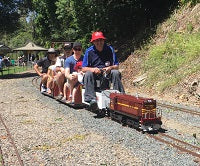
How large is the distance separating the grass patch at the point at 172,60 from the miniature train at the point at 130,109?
565cm

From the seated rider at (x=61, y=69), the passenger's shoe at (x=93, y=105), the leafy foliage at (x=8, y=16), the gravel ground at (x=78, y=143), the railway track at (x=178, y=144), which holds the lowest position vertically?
the gravel ground at (x=78, y=143)

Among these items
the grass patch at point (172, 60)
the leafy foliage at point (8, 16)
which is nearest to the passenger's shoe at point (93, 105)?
the grass patch at point (172, 60)

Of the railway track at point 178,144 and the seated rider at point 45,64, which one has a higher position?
the seated rider at point 45,64

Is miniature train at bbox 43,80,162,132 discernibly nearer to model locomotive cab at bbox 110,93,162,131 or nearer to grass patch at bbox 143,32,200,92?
model locomotive cab at bbox 110,93,162,131

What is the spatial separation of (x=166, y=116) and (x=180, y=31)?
946 centimetres

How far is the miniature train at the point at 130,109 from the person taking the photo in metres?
6.88

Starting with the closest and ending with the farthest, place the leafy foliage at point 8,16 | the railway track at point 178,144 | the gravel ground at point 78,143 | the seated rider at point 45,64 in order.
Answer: the gravel ground at point 78,143 < the railway track at point 178,144 < the seated rider at point 45,64 < the leafy foliage at point 8,16

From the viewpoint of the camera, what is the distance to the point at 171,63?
590 inches

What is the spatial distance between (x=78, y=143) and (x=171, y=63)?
950 cm

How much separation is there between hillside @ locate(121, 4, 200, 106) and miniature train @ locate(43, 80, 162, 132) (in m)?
4.18

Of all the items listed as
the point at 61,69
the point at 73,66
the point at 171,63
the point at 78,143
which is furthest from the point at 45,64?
the point at 78,143

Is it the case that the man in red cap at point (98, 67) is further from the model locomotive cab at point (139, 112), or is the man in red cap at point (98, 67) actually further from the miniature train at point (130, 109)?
the model locomotive cab at point (139, 112)

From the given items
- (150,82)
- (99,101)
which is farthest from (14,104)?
(150,82)

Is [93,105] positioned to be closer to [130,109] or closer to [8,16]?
[130,109]
